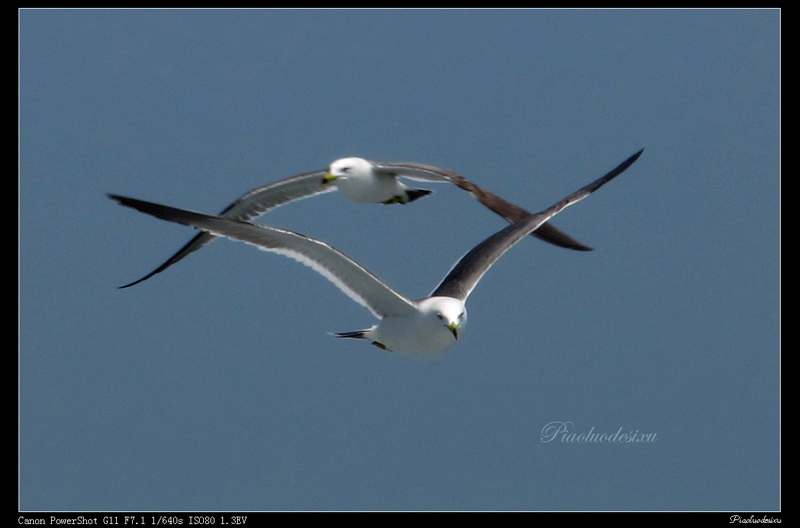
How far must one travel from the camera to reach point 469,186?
10.4m

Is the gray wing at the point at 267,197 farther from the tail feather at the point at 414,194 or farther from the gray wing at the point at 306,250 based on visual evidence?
the gray wing at the point at 306,250

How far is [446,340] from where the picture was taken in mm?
8648

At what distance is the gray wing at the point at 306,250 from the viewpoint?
8258mm

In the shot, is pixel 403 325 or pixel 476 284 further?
pixel 476 284

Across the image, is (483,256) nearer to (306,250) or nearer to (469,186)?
(469,186)

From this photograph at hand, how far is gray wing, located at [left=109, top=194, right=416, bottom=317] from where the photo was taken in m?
8.26

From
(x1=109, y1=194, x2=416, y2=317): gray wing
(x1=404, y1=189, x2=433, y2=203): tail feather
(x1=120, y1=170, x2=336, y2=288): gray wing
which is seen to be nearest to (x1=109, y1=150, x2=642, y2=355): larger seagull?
(x1=109, y1=194, x2=416, y2=317): gray wing

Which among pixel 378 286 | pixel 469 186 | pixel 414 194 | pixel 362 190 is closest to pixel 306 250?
pixel 378 286

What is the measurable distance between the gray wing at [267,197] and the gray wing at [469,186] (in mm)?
1366

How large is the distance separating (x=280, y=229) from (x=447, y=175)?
9.19ft

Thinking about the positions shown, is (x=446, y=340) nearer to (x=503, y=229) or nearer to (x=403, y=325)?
(x=403, y=325)

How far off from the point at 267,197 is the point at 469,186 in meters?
3.11

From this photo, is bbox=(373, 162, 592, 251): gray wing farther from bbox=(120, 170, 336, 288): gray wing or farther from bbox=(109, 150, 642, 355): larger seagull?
bbox=(120, 170, 336, 288): gray wing
